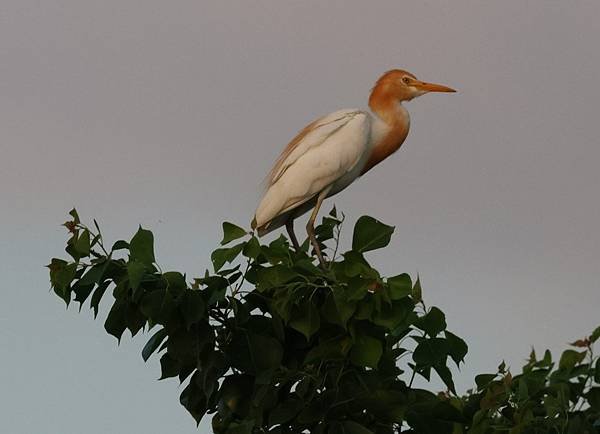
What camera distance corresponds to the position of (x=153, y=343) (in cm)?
483

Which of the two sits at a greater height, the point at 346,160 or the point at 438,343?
the point at 346,160

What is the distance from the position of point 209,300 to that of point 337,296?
0.48 metres

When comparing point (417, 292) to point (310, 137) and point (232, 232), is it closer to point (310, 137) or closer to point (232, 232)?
point (232, 232)

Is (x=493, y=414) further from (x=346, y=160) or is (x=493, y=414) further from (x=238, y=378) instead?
(x=346, y=160)

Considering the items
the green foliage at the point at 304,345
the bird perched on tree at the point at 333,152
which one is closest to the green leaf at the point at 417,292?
the green foliage at the point at 304,345

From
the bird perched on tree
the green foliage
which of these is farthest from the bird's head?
the green foliage

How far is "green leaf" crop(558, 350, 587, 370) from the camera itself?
14.9 ft

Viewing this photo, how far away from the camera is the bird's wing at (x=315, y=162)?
788 cm

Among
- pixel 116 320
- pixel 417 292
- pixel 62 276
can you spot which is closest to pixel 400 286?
pixel 417 292

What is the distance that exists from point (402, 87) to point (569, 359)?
424 centimetres

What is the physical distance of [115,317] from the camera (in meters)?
4.71

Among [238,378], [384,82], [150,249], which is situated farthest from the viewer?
[384,82]

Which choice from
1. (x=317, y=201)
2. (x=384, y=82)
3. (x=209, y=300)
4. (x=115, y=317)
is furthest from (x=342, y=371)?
(x=384, y=82)

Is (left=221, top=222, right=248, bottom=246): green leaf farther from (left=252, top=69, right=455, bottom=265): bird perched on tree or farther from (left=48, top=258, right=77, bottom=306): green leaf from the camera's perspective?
(left=252, top=69, right=455, bottom=265): bird perched on tree
